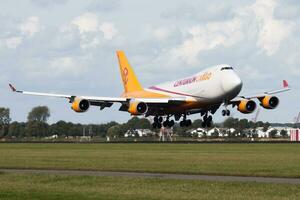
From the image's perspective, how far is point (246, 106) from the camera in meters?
82.8

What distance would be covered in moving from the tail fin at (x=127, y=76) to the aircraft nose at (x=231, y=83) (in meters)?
21.8

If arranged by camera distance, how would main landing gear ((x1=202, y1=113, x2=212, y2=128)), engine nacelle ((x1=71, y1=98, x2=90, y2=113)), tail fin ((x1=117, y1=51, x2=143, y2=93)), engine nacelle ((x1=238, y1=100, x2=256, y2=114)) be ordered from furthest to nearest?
tail fin ((x1=117, y1=51, x2=143, y2=93)) < main landing gear ((x1=202, y1=113, x2=212, y2=128)) < engine nacelle ((x1=238, y1=100, x2=256, y2=114)) < engine nacelle ((x1=71, y1=98, x2=90, y2=113))

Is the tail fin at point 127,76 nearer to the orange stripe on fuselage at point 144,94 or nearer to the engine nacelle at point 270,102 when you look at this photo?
the orange stripe on fuselage at point 144,94

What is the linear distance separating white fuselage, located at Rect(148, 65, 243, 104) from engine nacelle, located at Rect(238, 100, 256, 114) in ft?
17.6

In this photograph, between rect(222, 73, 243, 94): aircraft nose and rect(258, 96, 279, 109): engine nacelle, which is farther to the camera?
rect(258, 96, 279, 109): engine nacelle

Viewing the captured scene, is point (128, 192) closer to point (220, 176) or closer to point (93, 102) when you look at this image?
point (220, 176)

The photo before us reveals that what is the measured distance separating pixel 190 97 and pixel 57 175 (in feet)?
144

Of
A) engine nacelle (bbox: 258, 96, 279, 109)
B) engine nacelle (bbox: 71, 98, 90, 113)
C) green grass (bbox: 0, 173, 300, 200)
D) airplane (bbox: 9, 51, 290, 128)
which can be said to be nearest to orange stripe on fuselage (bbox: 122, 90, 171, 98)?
airplane (bbox: 9, 51, 290, 128)

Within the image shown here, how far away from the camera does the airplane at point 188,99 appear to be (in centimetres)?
7631

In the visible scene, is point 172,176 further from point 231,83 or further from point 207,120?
point 207,120

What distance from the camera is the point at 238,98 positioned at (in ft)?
278

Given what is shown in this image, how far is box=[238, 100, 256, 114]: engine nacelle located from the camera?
82.7 meters

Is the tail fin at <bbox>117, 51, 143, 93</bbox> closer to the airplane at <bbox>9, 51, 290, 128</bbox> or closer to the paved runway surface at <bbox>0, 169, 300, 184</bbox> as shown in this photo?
the airplane at <bbox>9, 51, 290, 128</bbox>

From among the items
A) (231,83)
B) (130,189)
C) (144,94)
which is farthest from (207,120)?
(130,189)
